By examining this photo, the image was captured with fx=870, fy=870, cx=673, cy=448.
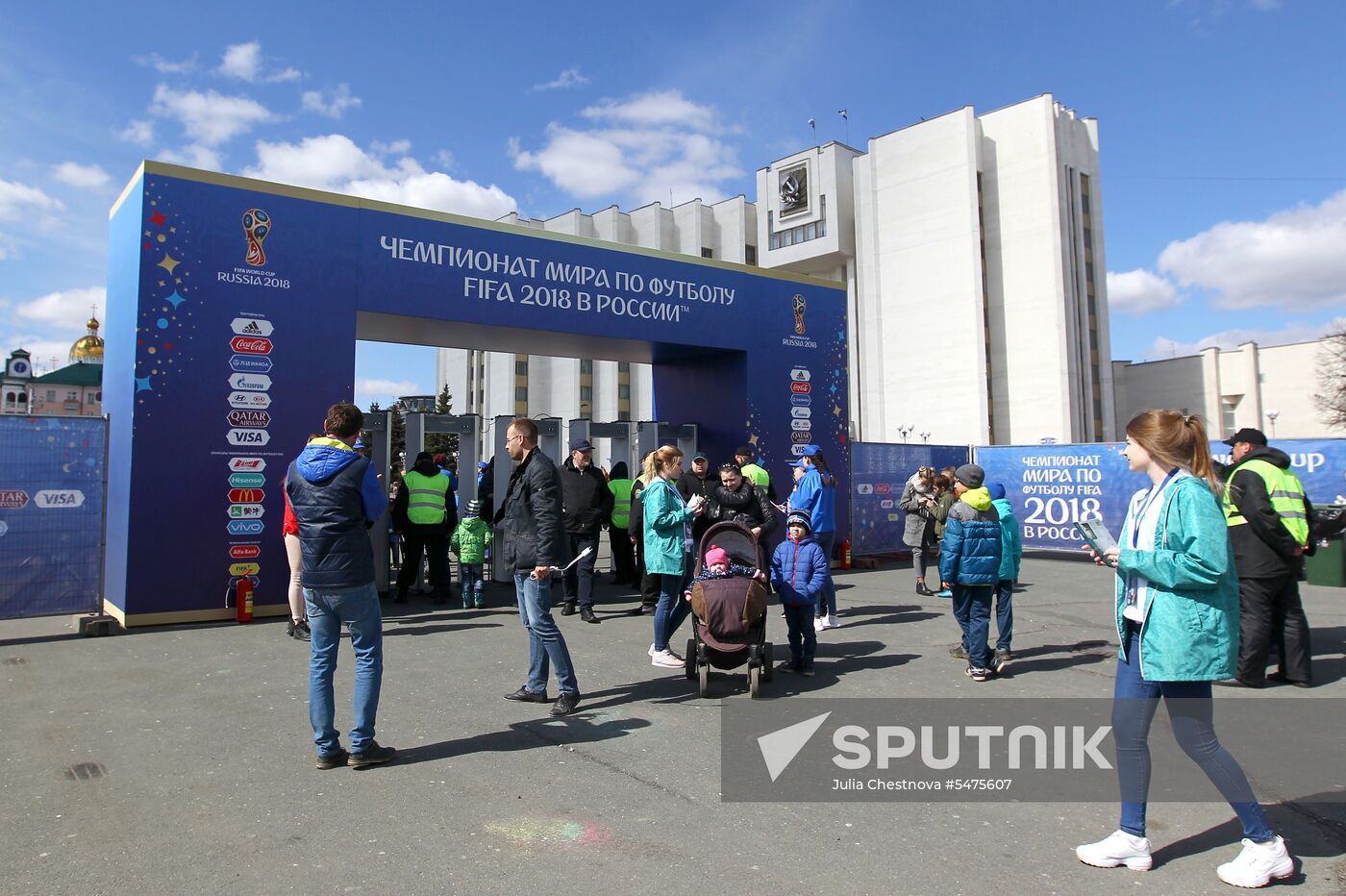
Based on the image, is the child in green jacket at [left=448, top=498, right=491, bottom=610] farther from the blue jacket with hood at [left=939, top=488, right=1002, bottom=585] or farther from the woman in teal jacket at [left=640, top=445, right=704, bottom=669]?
the blue jacket with hood at [left=939, top=488, right=1002, bottom=585]

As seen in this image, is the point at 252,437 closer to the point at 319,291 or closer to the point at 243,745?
the point at 319,291

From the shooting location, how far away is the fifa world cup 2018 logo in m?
9.57

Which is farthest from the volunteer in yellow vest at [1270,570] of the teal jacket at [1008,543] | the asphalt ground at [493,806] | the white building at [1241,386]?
the white building at [1241,386]

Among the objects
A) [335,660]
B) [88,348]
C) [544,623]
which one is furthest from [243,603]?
[88,348]

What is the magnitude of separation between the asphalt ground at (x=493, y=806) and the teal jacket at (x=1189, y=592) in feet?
2.84

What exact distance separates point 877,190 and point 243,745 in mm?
55366

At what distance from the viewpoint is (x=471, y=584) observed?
10.4m

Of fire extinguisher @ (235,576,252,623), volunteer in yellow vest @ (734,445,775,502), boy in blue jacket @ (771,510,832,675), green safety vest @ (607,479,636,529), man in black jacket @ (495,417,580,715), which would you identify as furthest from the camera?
green safety vest @ (607,479,636,529)

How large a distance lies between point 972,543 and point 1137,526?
320 centimetres

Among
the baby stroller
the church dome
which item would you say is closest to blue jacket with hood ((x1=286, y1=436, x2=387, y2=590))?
the baby stroller

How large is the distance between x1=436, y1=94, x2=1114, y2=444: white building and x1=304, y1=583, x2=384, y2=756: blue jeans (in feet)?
145

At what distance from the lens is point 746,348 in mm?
13719

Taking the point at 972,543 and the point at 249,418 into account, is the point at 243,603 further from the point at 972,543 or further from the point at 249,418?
the point at 972,543

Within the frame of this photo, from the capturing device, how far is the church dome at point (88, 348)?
113m
